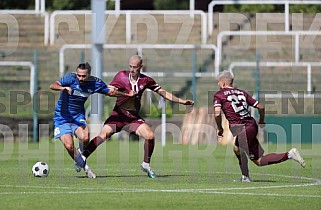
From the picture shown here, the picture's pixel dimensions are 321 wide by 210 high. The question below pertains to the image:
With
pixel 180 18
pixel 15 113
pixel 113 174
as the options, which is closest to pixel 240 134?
pixel 113 174

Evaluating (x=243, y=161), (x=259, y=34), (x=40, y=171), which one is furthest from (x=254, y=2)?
(x=243, y=161)

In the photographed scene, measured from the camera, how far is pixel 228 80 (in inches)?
587

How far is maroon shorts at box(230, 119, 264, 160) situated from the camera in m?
14.9

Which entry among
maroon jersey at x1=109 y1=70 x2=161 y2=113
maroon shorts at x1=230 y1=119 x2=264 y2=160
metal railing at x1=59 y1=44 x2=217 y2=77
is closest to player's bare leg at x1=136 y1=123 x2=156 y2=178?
maroon jersey at x1=109 y1=70 x2=161 y2=113

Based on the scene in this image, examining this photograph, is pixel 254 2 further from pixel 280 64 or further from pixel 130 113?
pixel 130 113

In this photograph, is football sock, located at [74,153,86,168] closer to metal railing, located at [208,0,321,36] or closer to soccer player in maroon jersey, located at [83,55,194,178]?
soccer player in maroon jersey, located at [83,55,194,178]

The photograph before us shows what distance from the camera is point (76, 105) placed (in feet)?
53.2

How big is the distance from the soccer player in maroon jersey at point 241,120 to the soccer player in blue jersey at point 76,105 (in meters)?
1.91

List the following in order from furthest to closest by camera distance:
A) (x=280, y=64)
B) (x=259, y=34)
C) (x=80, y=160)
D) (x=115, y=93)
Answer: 1. (x=259, y=34)
2. (x=280, y=64)
3. (x=115, y=93)
4. (x=80, y=160)

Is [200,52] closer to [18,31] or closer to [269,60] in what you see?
[269,60]

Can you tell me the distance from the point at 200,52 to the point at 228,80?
17.3 m

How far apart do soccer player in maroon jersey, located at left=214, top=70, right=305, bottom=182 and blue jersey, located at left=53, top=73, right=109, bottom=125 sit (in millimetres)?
2139

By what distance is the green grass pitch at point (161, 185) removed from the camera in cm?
1184

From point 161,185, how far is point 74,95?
263 centimetres
